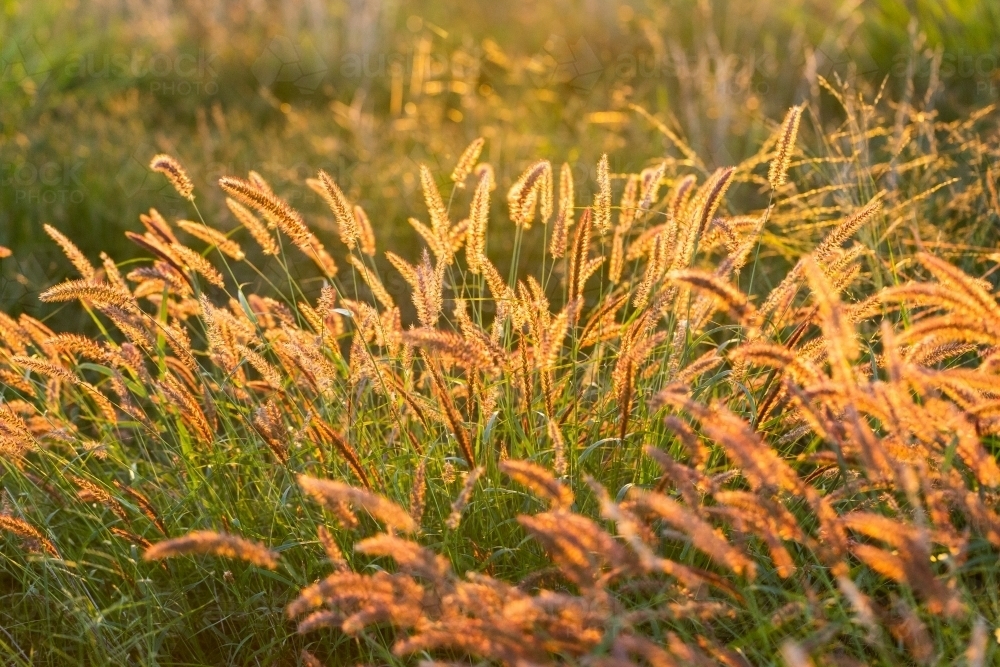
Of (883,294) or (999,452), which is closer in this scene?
(883,294)

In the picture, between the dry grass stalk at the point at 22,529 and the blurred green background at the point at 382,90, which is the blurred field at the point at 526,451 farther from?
the blurred green background at the point at 382,90

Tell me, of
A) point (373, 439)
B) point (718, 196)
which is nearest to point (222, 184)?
point (373, 439)

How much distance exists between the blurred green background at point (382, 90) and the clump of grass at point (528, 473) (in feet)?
5.16

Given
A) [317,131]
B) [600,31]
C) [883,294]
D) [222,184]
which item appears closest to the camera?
[883,294]

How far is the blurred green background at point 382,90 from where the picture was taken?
5484 millimetres

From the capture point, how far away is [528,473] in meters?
1.78

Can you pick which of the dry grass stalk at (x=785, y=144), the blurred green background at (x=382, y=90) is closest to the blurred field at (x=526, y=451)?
the dry grass stalk at (x=785, y=144)

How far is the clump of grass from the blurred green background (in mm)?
1572

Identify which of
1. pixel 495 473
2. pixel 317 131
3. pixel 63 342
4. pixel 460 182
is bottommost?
pixel 317 131

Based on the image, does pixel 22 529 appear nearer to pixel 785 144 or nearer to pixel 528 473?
pixel 528 473

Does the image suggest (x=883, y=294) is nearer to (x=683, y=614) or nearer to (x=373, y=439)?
(x=683, y=614)

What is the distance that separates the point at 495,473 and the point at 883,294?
932 mm

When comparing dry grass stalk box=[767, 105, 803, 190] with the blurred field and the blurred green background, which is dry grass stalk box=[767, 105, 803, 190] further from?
the blurred green background

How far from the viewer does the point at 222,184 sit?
7.72 feet
